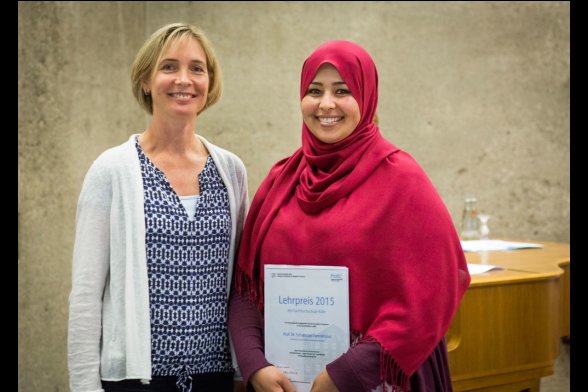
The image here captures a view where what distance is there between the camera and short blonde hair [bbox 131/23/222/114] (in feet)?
6.42

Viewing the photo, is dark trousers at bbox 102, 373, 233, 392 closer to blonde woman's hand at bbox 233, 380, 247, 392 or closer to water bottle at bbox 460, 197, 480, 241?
blonde woman's hand at bbox 233, 380, 247, 392

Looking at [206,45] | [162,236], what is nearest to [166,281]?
[162,236]

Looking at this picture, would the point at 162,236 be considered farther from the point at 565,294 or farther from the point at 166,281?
the point at 565,294

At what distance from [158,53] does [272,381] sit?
1.05m

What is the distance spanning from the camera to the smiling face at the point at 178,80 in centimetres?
196

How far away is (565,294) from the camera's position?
3646 millimetres

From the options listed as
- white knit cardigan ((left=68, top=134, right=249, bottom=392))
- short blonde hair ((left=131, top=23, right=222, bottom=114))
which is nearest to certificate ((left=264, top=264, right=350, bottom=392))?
white knit cardigan ((left=68, top=134, right=249, bottom=392))

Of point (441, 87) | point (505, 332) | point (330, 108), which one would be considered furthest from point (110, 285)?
point (441, 87)

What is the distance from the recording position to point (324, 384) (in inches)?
67.0

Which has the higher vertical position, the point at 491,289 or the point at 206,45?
the point at 206,45

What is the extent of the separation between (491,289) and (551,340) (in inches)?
16.6

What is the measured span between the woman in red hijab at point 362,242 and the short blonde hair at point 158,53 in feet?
1.26

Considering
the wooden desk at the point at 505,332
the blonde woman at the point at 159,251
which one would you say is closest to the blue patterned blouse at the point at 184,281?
the blonde woman at the point at 159,251

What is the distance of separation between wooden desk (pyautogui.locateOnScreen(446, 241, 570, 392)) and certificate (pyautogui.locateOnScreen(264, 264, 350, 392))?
3.30ft
